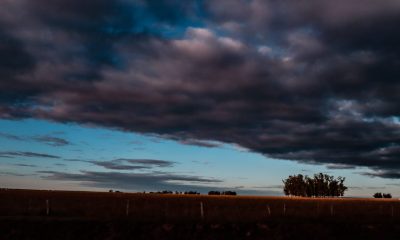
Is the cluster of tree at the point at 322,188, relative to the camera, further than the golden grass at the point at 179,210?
Yes

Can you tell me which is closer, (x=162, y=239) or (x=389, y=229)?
(x=162, y=239)

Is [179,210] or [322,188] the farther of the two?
[322,188]

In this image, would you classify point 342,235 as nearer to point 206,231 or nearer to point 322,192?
point 206,231

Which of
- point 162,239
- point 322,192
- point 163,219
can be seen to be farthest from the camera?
point 322,192

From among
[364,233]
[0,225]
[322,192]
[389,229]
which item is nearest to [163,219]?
[0,225]

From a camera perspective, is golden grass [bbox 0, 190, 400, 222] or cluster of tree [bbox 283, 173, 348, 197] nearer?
golden grass [bbox 0, 190, 400, 222]

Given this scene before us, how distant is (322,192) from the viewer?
198 metres

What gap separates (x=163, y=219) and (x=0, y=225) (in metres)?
11.6

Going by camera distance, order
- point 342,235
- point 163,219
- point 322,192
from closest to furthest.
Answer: point 342,235 → point 163,219 → point 322,192

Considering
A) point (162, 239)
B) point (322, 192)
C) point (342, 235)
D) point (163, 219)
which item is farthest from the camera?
point (322, 192)

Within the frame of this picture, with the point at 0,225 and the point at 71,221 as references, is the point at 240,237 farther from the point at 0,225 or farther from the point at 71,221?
the point at 0,225

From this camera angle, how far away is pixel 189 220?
34.5 metres

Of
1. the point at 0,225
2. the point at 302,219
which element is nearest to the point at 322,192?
the point at 302,219

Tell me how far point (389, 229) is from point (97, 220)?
2192 cm
